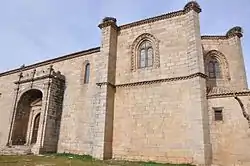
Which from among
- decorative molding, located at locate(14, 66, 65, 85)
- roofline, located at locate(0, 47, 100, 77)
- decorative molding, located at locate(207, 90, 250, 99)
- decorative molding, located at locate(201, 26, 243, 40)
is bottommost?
decorative molding, located at locate(207, 90, 250, 99)

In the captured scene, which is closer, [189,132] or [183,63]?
[189,132]

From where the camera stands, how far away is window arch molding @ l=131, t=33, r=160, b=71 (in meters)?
12.8

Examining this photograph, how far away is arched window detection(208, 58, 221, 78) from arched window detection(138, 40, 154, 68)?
4.23 meters

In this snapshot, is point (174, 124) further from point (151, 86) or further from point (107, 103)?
point (107, 103)

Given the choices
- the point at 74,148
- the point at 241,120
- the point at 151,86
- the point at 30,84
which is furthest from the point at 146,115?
the point at 30,84

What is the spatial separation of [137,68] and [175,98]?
295 cm

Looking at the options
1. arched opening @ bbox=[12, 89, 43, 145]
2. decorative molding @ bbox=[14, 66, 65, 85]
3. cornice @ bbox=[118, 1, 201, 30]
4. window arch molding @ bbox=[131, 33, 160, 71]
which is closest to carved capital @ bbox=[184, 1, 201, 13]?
cornice @ bbox=[118, 1, 201, 30]

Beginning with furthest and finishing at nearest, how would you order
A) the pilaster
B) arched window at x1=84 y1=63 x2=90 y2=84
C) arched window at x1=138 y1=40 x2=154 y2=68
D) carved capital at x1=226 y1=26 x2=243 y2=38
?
1. arched window at x1=84 y1=63 x2=90 y2=84
2. carved capital at x1=226 y1=26 x2=243 y2=38
3. arched window at x1=138 y1=40 x2=154 y2=68
4. the pilaster

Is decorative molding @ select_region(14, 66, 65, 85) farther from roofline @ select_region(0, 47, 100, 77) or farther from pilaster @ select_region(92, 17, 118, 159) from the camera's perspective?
pilaster @ select_region(92, 17, 118, 159)

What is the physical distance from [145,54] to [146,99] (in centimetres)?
272

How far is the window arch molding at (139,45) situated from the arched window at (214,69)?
4083 millimetres

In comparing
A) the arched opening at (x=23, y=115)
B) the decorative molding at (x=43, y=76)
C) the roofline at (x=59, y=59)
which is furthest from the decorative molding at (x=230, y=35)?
the arched opening at (x=23, y=115)

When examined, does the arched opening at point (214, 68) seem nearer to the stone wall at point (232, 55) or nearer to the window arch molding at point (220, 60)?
the window arch molding at point (220, 60)

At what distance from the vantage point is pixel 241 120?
9898mm
